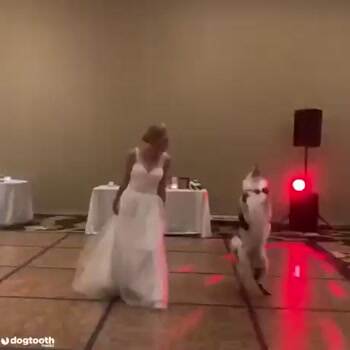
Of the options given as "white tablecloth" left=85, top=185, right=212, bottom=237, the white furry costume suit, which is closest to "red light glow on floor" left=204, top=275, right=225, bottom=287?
the white furry costume suit

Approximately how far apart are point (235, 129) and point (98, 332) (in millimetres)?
6348

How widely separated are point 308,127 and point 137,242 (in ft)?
16.7

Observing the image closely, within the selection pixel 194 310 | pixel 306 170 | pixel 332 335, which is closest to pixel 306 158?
pixel 306 170

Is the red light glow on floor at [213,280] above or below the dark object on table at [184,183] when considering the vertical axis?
below

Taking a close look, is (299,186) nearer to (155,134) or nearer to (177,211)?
(177,211)

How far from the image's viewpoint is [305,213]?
8.77 m

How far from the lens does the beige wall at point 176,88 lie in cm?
960

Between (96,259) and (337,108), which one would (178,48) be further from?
(96,259)

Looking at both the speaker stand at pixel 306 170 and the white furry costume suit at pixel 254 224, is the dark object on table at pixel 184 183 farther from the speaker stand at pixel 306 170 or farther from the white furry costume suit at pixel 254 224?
the white furry costume suit at pixel 254 224

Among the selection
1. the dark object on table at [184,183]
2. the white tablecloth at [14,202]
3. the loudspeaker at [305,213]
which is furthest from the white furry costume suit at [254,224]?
the white tablecloth at [14,202]

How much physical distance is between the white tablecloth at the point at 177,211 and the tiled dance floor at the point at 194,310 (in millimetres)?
1372

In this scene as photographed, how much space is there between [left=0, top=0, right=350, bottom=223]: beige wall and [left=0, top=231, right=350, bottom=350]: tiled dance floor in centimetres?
330

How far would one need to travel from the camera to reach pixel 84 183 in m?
9.75

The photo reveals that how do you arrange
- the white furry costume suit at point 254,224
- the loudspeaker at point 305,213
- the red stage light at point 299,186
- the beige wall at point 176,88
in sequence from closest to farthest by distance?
the white furry costume suit at point 254,224
the loudspeaker at point 305,213
the red stage light at point 299,186
the beige wall at point 176,88
